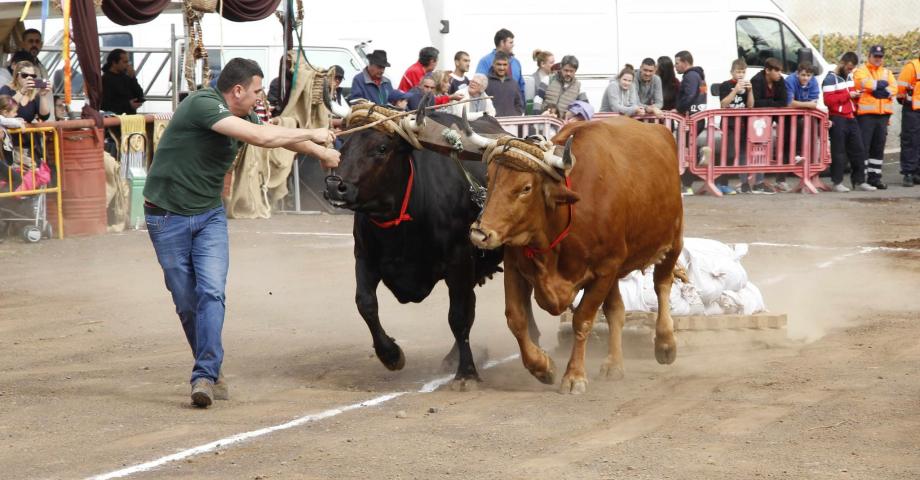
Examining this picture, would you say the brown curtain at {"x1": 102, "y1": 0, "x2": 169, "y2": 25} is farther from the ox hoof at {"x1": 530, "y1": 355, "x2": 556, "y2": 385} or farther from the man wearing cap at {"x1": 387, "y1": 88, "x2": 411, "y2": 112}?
the ox hoof at {"x1": 530, "y1": 355, "x2": 556, "y2": 385}

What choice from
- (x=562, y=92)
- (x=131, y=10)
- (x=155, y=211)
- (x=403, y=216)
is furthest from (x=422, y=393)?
(x=562, y=92)

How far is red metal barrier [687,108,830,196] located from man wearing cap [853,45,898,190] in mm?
703

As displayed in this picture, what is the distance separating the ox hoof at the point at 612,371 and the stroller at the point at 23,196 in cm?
853

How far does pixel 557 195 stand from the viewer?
7441 mm

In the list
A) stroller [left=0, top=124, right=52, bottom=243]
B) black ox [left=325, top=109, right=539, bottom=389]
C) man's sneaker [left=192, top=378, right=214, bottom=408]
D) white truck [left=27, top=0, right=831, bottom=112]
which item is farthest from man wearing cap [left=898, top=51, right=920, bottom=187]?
man's sneaker [left=192, top=378, right=214, bottom=408]

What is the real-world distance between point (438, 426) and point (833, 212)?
11528mm

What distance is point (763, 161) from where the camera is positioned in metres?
19.8

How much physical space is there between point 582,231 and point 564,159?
55 centimetres

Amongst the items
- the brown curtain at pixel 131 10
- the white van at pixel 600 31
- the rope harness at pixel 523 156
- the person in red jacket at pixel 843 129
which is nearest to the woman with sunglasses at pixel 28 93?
the brown curtain at pixel 131 10

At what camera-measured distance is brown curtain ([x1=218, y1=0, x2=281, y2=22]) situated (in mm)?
16969

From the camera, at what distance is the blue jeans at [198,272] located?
7.54 metres

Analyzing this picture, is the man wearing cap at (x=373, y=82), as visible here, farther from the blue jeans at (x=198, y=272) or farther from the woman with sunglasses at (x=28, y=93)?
the blue jeans at (x=198, y=272)

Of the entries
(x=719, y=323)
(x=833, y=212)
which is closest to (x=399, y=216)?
(x=719, y=323)

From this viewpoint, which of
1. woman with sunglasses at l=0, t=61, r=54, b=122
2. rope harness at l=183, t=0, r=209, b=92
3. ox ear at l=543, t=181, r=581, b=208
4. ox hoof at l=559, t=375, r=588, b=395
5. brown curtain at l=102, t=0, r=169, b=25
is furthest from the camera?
rope harness at l=183, t=0, r=209, b=92
